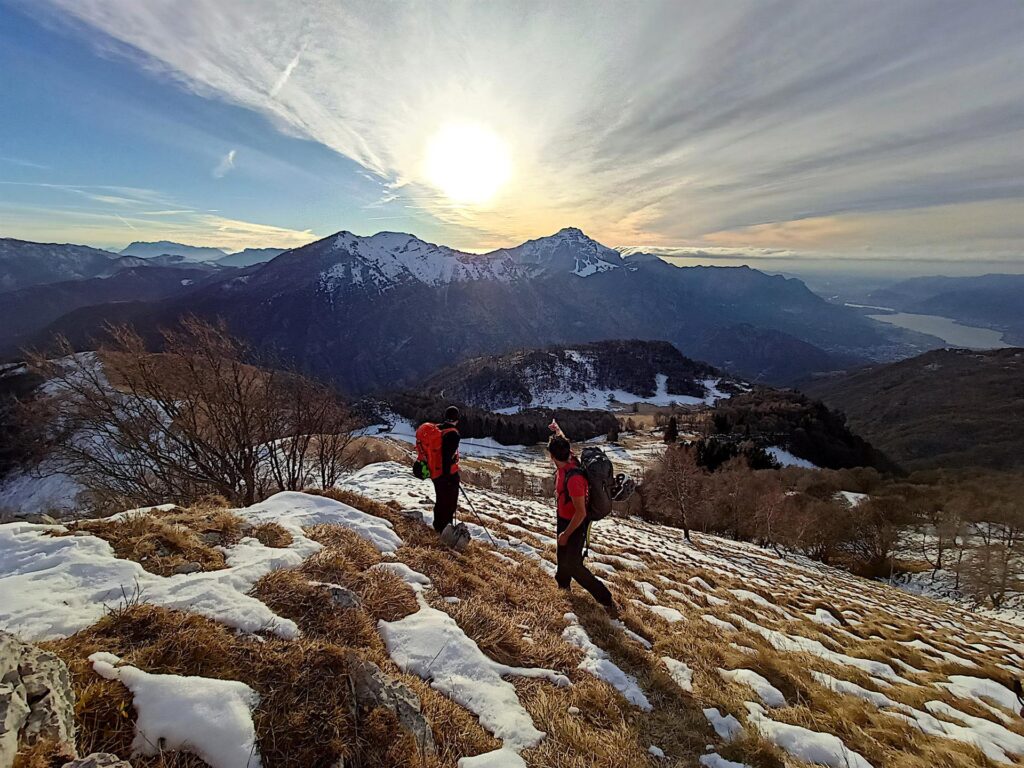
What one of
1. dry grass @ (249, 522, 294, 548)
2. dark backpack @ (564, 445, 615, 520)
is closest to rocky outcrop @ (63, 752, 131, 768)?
dry grass @ (249, 522, 294, 548)

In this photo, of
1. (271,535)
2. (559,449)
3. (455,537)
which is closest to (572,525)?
(559,449)

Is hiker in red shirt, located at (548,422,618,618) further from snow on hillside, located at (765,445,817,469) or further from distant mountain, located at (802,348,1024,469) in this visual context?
distant mountain, located at (802,348,1024,469)

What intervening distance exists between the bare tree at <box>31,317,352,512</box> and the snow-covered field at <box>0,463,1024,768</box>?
276 inches

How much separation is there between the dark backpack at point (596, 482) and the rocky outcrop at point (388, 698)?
14.5 ft

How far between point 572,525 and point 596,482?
33.3 inches

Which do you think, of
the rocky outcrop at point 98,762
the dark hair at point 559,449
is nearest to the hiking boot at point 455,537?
the dark hair at point 559,449

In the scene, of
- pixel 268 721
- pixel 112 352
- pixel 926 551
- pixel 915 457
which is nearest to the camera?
pixel 268 721

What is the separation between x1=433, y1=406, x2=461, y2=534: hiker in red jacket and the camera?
9438mm

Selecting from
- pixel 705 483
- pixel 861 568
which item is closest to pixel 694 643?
pixel 705 483

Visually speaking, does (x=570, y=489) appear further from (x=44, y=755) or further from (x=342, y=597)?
(x=44, y=755)

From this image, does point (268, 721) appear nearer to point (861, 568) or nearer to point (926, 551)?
point (861, 568)

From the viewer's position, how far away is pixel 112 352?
43.9 feet

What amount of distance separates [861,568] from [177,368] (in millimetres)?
56413

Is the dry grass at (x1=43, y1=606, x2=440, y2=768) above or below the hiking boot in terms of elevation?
above
